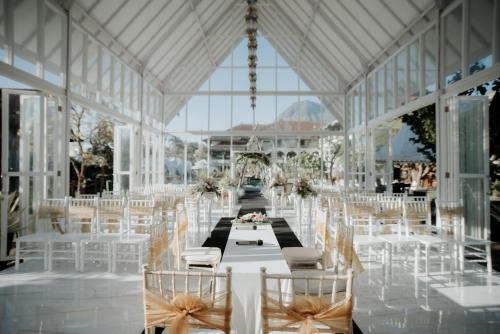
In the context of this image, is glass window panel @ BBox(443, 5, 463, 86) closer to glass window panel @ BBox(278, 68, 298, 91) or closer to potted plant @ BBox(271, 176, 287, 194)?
potted plant @ BBox(271, 176, 287, 194)

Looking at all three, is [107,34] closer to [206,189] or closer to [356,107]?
[206,189]

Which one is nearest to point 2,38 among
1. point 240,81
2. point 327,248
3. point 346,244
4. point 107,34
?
point 107,34

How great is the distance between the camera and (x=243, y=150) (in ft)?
51.7

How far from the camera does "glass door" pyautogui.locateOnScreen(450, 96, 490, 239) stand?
21.4 feet

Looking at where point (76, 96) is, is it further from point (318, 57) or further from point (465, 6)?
point (318, 57)

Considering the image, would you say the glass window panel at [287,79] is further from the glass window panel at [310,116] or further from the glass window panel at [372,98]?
the glass window panel at [372,98]

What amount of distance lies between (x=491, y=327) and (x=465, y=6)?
494cm

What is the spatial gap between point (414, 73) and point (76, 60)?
283 inches

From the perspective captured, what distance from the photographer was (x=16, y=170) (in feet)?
21.2

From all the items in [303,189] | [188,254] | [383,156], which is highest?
[383,156]

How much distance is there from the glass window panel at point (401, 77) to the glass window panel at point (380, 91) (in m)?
1.09

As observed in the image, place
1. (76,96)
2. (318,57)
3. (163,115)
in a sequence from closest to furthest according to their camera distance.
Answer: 1. (76,96)
2. (318,57)
3. (163,115)

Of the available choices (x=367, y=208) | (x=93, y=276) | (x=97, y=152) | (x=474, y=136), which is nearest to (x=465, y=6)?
(x=474, y=136)

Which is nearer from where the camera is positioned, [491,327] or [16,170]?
[491,327]
